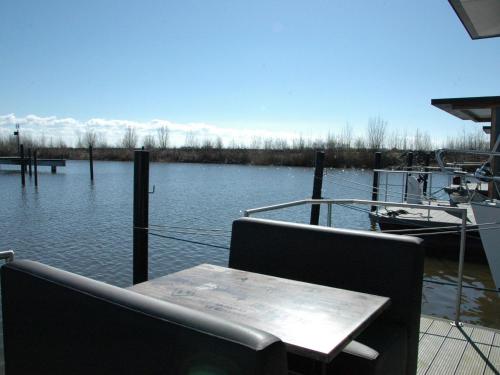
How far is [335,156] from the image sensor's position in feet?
153

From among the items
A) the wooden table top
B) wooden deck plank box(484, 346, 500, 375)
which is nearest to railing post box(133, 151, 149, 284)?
the wooden table top

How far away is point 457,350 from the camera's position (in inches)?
126

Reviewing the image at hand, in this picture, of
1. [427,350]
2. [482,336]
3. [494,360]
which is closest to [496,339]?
[482,336]

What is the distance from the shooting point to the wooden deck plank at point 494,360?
114 inches

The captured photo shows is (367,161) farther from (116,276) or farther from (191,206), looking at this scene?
(116,276)

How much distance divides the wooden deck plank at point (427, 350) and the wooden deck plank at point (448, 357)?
0.03 meters

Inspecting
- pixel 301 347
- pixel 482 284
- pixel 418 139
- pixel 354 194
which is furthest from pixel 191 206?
pixel 418 139

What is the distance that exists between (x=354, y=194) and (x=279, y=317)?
20757mm

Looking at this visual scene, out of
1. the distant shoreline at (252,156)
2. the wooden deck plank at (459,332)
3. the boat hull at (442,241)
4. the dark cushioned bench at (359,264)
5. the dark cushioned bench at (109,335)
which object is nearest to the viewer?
the dark cushioned bench at (109,335)

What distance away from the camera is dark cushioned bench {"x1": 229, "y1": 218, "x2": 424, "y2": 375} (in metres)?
2.43

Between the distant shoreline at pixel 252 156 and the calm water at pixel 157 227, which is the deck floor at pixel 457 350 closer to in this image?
the calm water at pixel 157 227

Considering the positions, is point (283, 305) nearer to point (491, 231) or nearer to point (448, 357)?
point (448, 357)

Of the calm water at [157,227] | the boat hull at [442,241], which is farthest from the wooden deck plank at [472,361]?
the boat hull at [442,241]

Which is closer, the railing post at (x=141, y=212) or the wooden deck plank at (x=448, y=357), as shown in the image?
the wooden deck plank at (x=448, y=357)
